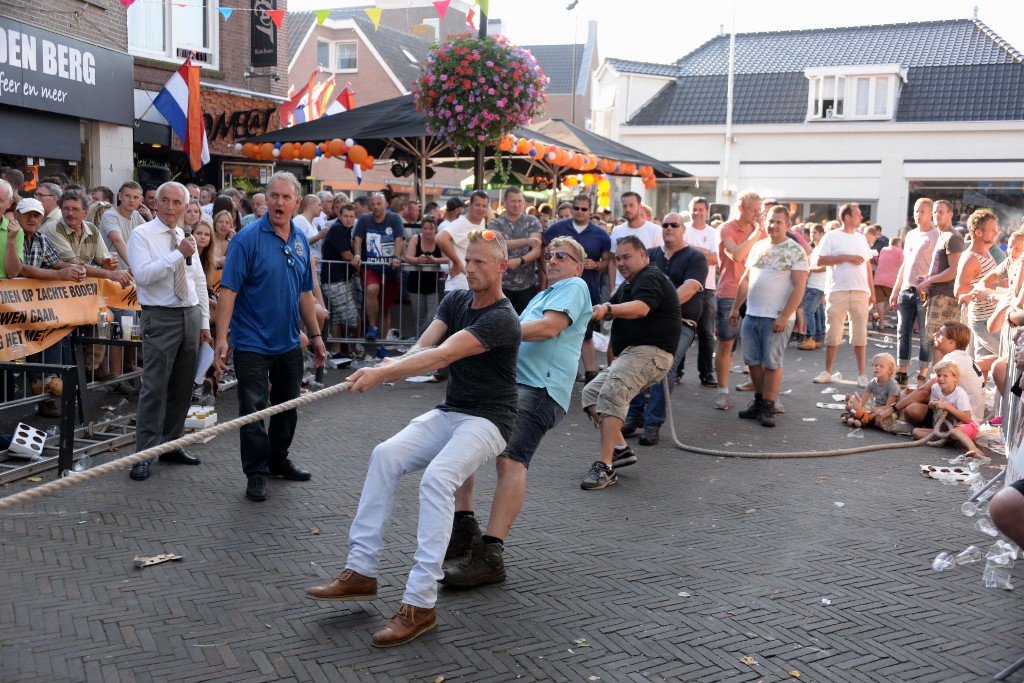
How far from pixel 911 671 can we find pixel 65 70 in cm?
1363

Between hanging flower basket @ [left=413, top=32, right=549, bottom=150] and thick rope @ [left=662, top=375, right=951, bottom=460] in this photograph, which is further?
hanging flower basket @ [left=413, top=32, right=549, bottom=150]

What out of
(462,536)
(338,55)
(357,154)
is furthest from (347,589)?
(338,55)

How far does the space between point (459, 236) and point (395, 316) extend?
6.37 ft

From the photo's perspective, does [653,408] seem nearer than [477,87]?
Yes

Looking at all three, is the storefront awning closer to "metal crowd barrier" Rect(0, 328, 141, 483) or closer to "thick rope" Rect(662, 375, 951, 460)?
"metal crowd barrier" Rect(0, 328, 141, 483)

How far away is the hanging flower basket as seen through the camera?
38.6ft

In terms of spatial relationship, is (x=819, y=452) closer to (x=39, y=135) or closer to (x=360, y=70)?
(x=39, y=135)

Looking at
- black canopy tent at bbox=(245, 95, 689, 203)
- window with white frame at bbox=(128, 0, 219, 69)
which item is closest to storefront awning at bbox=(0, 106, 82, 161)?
black canopy tent at bbox=(245, 95, 689, 203)

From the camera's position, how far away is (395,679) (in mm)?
3943

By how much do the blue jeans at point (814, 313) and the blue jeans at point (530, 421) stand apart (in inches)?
428

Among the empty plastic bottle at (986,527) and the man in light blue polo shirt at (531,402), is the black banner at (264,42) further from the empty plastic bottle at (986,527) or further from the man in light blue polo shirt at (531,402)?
the empty plastic bottle at (986,527)

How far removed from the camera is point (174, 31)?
1828cm

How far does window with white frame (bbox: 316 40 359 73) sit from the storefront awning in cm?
3180

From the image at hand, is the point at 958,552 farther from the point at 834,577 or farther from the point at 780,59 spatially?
the point at 780,59
